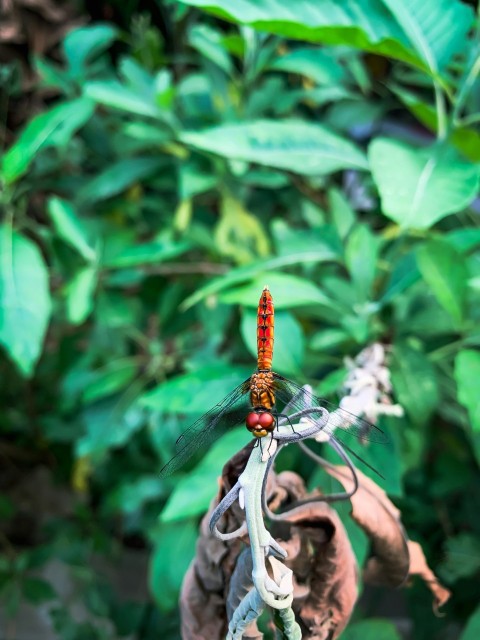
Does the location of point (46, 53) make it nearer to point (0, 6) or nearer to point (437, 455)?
point (0, 6)

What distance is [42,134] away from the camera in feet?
2.83

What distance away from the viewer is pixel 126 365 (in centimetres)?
111

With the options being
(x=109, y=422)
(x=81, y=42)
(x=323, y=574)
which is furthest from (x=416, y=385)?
(x=81, y=42)

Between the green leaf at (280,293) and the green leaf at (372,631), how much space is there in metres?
0.38

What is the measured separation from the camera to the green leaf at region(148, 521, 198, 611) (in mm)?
901

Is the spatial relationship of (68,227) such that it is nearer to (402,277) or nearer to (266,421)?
(402,277)

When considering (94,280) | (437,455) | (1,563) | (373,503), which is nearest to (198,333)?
(94,280)

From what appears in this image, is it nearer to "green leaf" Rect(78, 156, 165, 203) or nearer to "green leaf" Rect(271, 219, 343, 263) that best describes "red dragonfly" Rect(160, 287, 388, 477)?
"green leaf" Rect(271, 219, 343, 263)

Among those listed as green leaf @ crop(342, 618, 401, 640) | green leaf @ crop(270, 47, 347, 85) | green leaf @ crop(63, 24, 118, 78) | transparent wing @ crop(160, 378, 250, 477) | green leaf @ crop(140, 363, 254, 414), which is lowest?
green leaf @ crop(342, 618, 401, 640)

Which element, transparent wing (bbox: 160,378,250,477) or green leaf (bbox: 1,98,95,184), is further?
green leaf (bbox: 1,98,95,184)

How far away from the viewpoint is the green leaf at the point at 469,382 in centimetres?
62

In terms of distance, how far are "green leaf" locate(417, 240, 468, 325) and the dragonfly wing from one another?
12.5 inches

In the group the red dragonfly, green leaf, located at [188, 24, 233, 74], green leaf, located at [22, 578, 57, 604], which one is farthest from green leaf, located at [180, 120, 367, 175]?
green leaf, located at [22, 578, 57, 604]

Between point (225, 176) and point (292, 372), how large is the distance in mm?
425
